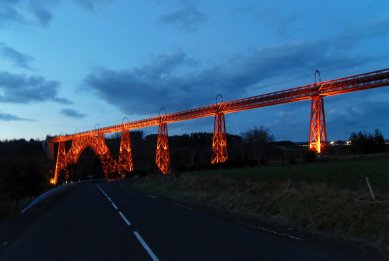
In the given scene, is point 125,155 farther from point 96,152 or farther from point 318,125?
point 318,125

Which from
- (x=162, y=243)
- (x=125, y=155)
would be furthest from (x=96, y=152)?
(x=162, y=243)

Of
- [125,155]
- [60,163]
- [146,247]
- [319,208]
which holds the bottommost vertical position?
[146,247]

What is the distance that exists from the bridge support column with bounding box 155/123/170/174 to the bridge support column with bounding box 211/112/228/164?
452 inches

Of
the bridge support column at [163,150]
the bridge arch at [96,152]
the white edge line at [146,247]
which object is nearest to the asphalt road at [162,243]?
the white edge line at [146,247]

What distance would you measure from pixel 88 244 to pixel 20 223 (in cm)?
708

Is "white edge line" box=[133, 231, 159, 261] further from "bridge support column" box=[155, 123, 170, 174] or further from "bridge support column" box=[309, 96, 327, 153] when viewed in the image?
"bridge support column" box=[155, 123, 170, 174]

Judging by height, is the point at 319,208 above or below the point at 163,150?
below

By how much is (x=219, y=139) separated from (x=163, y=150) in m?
13.9

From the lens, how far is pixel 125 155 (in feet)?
264

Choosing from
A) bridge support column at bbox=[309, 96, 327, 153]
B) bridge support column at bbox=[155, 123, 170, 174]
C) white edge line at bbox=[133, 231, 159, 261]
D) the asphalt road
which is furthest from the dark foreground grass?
bridge support column at bbox=[155, 123, 170, 174]

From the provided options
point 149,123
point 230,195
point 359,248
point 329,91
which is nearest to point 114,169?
point 149,123

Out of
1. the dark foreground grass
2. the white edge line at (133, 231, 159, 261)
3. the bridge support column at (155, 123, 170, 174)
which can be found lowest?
the white edge line at (133, 231, 159, 261)

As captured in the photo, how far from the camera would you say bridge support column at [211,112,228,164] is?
55.8 meters

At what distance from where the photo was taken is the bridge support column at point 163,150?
66.4 metres
